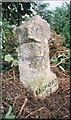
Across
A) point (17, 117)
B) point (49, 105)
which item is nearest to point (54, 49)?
point (49, 105)

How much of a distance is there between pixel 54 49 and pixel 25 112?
1.87 ft

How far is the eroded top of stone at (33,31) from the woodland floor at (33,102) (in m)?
0.24

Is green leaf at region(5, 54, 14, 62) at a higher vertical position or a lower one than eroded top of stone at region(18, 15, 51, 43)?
lower

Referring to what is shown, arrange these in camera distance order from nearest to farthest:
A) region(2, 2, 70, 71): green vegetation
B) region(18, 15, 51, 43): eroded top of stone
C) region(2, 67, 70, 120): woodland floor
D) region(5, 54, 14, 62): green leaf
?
region(2, 67, 70, 120): woodland floor → region(18, 15, 51, 43): eroded top of stone → region(5, 54, 14, 62): green leaf → region(2, 2, 70, 71): green vegetation

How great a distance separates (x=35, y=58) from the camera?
1565mm

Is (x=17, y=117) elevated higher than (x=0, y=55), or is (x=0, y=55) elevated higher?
(x=0, y=55)

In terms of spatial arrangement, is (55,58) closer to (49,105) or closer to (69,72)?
(69,72)

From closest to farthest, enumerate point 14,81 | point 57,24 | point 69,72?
point 14,81
point 69,72
point 57,24

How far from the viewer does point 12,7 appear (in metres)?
1.87

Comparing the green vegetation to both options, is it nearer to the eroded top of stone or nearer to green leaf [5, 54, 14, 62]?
green leaf [5, 54, 14, 62]

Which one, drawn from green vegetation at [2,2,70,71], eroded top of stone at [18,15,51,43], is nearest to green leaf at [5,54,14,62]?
green vegetation at [2,2,70,71]

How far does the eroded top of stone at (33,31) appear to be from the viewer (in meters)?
1.52

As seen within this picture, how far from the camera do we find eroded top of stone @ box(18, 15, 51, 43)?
1523 millimetres

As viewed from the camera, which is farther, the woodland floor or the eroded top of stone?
the eroded top of stone
